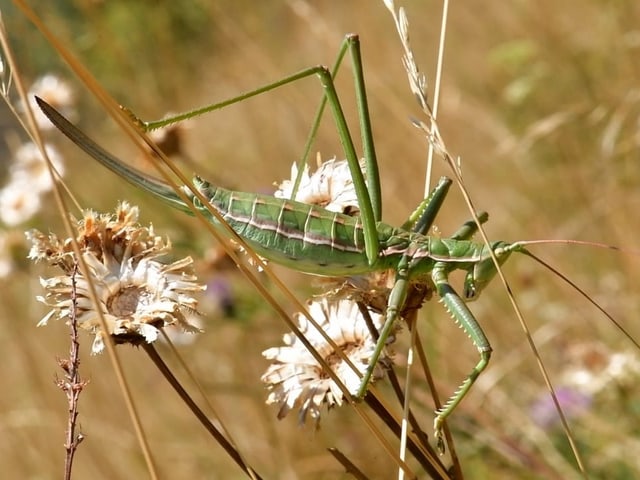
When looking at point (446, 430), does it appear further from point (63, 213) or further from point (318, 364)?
point (63, 213)

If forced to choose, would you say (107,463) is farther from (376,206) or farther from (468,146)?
(468,146)

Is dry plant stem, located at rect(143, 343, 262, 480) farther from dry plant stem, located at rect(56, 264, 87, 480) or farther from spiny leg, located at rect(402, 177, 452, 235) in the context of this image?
spiny leg, located at rect(402, 177, 452, 235)

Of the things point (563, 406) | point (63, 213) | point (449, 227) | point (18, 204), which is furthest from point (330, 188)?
point (449, 227)

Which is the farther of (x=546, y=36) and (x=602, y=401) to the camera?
(x=546, y=36)

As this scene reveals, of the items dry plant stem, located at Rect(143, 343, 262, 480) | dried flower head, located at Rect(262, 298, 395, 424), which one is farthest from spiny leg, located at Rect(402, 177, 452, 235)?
dry plant stem, located at Rect(143, 343, 262, 480)

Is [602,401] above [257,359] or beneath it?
beneath

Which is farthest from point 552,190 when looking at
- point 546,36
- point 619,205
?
point 619,205

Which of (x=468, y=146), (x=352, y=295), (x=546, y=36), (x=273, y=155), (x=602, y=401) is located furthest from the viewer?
(x=468, y=146)
